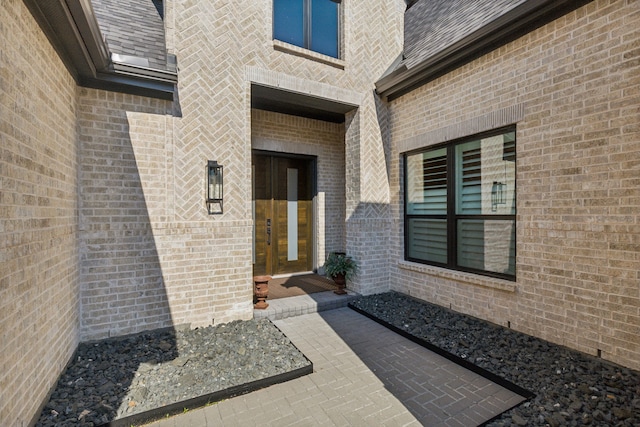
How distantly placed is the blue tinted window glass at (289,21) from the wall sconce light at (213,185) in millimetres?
2495

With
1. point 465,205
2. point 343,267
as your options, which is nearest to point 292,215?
point 343,267

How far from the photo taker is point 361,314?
4.92 m

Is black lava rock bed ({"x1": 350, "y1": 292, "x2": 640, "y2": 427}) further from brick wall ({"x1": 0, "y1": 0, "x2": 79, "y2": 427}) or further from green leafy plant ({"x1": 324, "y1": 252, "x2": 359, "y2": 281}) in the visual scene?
brick wall ({"x1": 0, "y1": 0, "x2": 79, "y2": 427})

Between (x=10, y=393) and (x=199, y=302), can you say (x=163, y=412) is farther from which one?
(x=199, y=302)

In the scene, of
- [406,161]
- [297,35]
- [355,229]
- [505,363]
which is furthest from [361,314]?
[297,35]

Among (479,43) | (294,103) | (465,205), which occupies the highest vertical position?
(479,43)

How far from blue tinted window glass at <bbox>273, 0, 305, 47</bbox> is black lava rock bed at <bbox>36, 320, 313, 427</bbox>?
4700 millimetres

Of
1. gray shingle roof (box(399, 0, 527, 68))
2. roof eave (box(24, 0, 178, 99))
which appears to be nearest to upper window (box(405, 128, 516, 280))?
gray shingle roof (box(399, 0, 527, 68))

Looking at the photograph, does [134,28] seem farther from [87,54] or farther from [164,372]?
[164,372]

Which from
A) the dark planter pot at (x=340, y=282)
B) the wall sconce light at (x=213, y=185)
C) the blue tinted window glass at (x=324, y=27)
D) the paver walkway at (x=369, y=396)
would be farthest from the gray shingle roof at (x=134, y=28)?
the dark planter pot at (x=340, y=282)

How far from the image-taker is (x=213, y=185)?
4160 mm

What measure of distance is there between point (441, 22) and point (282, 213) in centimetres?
474

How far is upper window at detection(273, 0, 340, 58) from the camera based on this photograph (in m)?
4.99

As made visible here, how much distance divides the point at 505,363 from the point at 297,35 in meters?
5.60
